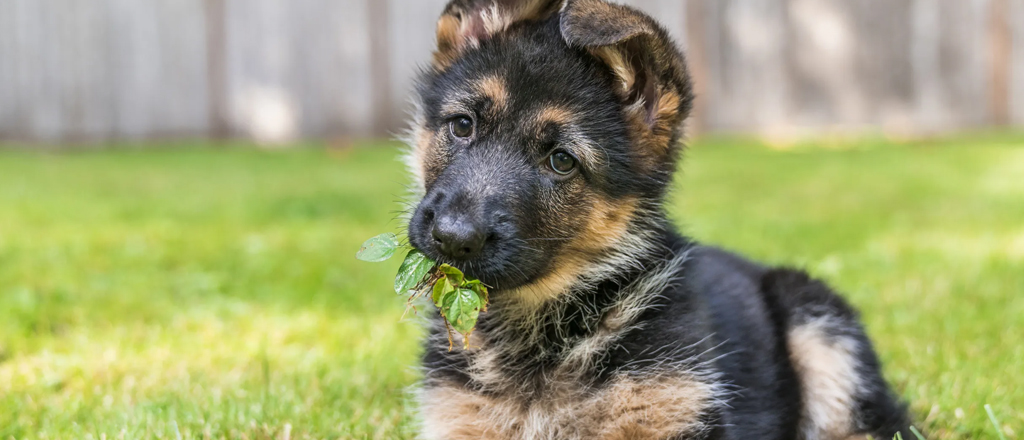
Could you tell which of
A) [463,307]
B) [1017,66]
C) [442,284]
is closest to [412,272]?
[442,284]

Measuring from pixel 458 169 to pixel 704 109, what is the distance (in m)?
12.6

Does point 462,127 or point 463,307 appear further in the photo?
point 462,127

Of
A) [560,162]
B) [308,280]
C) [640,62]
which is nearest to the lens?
[560,162]

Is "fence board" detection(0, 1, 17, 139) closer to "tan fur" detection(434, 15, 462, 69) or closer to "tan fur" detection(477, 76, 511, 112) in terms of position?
"tan fur" detection(434, 15, 462, 69)

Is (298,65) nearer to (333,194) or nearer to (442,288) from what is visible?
(333,194)

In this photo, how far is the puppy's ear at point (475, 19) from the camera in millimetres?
3715

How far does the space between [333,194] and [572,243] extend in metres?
7.24

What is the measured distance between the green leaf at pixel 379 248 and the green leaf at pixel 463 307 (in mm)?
276

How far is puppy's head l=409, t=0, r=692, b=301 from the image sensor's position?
3.15 m

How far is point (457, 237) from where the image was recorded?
2963 mm

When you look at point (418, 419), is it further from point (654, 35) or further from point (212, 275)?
point (212, 275)

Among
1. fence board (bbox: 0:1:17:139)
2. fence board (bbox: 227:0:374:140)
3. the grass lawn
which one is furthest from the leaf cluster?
fence board (bbox: 0:1:17:139)

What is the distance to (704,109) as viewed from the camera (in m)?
15.3

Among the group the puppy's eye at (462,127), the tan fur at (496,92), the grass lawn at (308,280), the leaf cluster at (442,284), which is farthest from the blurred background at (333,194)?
the tan fur at (496,92)
